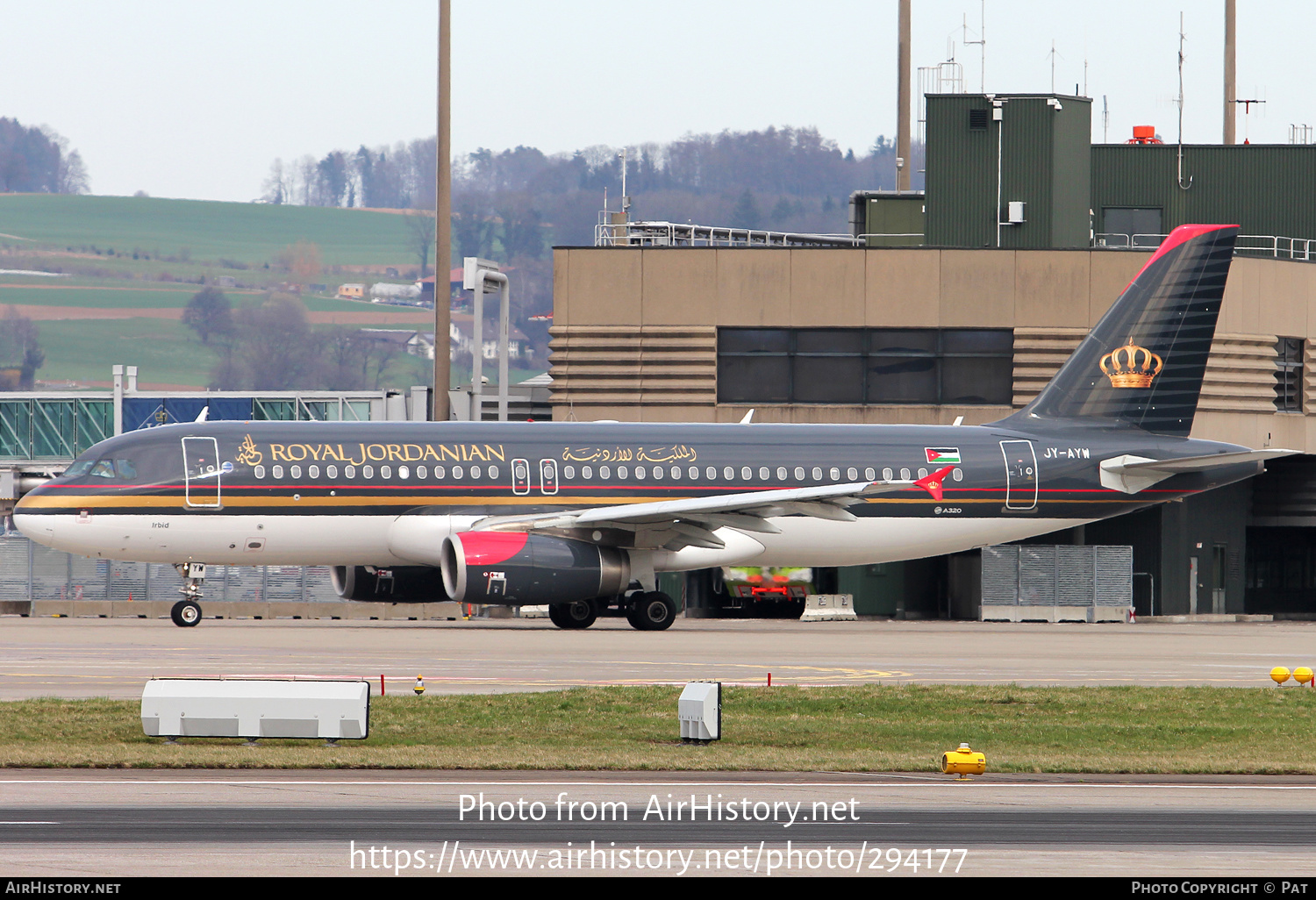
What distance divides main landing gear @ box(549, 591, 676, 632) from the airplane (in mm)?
45

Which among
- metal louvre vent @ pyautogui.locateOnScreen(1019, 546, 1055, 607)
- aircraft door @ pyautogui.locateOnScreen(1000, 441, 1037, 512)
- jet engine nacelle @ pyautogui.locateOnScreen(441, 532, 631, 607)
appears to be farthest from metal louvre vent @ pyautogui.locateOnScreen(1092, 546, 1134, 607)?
jet engine nacelle @ pyautogui.locateOnScreen(441, 532, 631, 607)

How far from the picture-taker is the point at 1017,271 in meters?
48.6

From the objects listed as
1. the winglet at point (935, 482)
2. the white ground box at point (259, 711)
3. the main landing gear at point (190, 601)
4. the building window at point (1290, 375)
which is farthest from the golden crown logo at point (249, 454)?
the building window at point (1290, 375)

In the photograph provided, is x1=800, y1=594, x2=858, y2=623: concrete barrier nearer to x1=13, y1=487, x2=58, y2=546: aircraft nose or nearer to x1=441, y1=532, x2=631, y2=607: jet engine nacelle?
x1=441, y1=532, x2=631, y2=607: jet engine nacelle

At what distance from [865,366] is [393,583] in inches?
673

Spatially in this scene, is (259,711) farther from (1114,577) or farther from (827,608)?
(1114,577)

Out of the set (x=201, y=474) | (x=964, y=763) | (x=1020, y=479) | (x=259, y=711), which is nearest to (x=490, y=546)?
(x=201, y=474)

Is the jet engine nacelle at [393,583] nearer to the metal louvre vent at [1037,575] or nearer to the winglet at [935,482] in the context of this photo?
the winglet at [935,482]

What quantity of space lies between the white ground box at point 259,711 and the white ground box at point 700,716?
3451mm

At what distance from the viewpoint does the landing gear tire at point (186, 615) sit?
3581 cm

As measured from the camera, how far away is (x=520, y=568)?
1363 inches

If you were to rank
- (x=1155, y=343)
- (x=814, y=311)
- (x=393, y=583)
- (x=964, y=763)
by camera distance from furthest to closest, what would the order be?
1. (x=814, y=311)
2. (x=1155, y=343)
3. (x=393, y=583)
4. (x=964, y=763)

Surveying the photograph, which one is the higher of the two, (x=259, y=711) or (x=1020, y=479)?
(x=1020, y=479)

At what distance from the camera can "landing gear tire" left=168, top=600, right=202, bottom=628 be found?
117 feet
